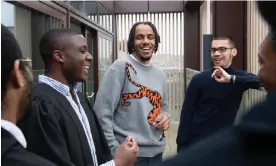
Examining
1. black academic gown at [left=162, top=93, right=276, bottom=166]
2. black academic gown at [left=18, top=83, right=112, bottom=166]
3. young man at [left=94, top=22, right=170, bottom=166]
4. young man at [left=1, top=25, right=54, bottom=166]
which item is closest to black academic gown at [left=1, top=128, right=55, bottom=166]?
young man at [left=1, top=25, right=54, bottom=166]

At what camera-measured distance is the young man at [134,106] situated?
2002mm

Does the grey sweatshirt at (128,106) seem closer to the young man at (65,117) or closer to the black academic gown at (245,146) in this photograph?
the young man at (65,117)

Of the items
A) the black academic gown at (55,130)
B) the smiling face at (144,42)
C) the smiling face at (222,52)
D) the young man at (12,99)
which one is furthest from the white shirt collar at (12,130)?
the smiling face at (222,52)

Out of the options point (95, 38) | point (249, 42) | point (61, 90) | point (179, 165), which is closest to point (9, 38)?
point (61, 90)

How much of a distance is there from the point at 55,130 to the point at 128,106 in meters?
0.78

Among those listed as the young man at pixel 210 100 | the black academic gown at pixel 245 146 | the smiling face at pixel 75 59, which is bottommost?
the young man at pixel 210 100

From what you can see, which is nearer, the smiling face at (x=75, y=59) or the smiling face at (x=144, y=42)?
the smiling face at (x=75, y=59)

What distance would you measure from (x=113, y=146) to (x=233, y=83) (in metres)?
1.07

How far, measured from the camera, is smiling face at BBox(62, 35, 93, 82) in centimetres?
158

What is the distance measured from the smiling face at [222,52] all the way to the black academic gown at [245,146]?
233 centimetres

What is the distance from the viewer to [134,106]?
2.04m

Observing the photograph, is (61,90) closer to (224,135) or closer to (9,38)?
(9,38)

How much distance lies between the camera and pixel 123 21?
795cm

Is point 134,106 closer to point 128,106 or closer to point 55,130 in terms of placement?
point 128,106
